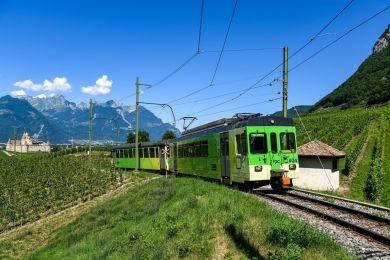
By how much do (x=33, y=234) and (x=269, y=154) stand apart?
15659 millimetres

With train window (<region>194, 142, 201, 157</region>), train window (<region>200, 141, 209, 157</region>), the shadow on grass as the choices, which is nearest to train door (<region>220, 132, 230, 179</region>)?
train window (<region>200, 141, 209, 157</region>)

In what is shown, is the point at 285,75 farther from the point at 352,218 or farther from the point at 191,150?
the point at 352,218

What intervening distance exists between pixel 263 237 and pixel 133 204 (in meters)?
13.6

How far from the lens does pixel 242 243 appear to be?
948cm

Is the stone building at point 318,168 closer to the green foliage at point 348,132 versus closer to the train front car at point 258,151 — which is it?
the train front car at point 258,151

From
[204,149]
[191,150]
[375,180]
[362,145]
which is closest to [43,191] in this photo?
[191,150]

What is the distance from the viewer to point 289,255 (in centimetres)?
752

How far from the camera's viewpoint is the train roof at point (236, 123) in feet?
60.2

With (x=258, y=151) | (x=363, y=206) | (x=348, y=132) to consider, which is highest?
(x=348, y=132)

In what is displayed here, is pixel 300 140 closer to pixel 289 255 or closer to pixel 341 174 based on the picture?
pixel 341 174

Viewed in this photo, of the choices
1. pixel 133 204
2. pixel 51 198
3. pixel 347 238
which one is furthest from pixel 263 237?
pixel 51 198

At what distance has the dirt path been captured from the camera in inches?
864

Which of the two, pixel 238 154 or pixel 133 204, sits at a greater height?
pixel 238 154

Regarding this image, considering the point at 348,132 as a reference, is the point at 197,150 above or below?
below
